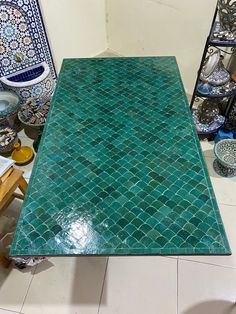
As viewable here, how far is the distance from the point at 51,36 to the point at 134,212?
2343mm

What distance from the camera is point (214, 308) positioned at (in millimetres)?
1498

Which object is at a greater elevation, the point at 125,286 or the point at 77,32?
the point at 77,32

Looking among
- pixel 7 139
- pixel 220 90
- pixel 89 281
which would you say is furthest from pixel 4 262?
pixel 220 90

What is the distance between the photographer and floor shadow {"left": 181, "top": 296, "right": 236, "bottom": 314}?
149 centimetres

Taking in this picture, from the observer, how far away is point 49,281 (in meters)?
1.62

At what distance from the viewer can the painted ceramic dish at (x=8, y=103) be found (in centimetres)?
218

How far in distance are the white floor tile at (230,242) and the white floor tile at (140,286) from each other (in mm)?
182

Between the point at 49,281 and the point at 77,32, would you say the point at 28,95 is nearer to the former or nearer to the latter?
the point at 77,32

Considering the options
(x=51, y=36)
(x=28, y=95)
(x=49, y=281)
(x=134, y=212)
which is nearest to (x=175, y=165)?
(x=134, y=212)

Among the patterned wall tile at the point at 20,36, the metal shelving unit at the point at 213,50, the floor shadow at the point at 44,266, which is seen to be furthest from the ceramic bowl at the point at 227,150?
the patterned wall tile at the point at 20,36

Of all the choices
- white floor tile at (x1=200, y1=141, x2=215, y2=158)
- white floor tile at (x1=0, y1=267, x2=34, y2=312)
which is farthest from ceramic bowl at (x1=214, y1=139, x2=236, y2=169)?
white floor tile at (x1=0, y1=267, x2=34, y2=312)

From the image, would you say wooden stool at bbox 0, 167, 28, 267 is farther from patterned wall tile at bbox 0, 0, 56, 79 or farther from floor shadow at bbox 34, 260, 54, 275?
patterned wall tile at bbox 0, 0, 56, 79

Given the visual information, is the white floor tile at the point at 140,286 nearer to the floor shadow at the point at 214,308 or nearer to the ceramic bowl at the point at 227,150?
the floor shadow at the point at 214,308

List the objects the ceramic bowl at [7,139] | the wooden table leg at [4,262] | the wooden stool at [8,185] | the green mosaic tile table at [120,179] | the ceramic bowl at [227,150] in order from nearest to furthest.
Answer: the green mosaic tile table at [120,179] < the wooden stool at [8,185] < the wooden table leg at [4,262] < the ceramic bowl at [227,150] < the ceramic bowl at [7,139]
